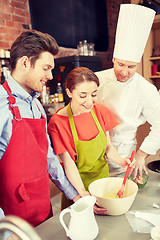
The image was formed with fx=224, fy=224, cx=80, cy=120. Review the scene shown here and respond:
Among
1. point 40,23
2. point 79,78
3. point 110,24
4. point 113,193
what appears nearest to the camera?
point 113,193

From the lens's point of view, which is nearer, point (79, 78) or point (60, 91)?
point (79, 78)

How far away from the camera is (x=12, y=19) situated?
130 inches

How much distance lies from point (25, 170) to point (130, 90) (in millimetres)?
891

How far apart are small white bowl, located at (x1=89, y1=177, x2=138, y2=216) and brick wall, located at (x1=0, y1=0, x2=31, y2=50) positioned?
108 inches

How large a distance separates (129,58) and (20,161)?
3.05 ft

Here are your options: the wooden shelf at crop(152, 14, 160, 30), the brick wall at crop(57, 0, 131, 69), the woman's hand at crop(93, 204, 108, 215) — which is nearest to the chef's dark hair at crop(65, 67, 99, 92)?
the woman's hand at crop(93, 204, 108, 215)

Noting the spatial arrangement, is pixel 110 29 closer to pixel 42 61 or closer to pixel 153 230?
pixel 42 61

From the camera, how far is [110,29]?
507cm

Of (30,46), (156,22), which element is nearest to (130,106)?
(30,46)

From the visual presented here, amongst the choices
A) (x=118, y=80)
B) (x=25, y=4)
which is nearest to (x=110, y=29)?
(x=25, y=4)

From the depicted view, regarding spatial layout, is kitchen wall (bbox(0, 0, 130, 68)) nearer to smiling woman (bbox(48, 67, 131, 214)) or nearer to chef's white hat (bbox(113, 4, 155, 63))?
chef's white hat (bbox(113, 4, 155, 63))

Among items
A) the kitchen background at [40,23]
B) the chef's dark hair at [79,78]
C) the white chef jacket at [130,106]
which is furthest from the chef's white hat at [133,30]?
the kitchen background at [40,23]

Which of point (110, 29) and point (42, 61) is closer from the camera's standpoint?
point (42, 61)

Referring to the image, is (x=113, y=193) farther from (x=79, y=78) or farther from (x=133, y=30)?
(x=133, y=30)
